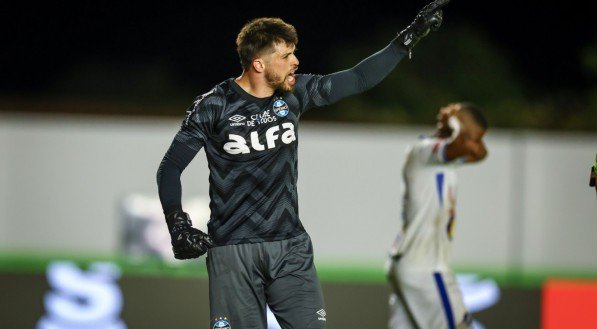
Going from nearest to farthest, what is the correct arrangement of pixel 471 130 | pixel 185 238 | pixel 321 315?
pixel 185 238 → pixel 321 315 → pixel 471 130

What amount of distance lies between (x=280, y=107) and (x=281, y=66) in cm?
18

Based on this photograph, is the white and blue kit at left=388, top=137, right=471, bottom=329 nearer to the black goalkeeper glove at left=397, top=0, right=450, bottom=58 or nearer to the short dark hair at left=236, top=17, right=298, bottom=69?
the black goalkeeper glove at left=397, top=0, right=450, bottom=58

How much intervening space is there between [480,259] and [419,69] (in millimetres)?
5796

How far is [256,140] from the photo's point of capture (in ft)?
16.9

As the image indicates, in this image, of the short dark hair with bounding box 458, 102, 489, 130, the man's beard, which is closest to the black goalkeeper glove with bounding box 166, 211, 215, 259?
the man's beard

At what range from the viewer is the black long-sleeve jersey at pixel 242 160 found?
5.11 m

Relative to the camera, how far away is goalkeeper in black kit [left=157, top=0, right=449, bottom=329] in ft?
16.9

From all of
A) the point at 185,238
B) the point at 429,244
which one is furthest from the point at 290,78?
the point at 429,244

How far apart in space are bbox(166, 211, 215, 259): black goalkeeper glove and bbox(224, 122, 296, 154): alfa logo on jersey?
1.21 ft

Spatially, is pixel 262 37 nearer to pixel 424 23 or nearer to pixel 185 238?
pixel 424 23

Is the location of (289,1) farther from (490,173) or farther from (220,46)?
(490,173)

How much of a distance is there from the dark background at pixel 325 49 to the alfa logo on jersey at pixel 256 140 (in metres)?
5.89

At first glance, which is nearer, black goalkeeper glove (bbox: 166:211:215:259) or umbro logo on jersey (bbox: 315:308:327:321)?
black goalkeeper glove (bbox: 166:211:215:259)

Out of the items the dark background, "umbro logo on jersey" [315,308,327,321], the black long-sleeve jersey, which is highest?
the dark background
